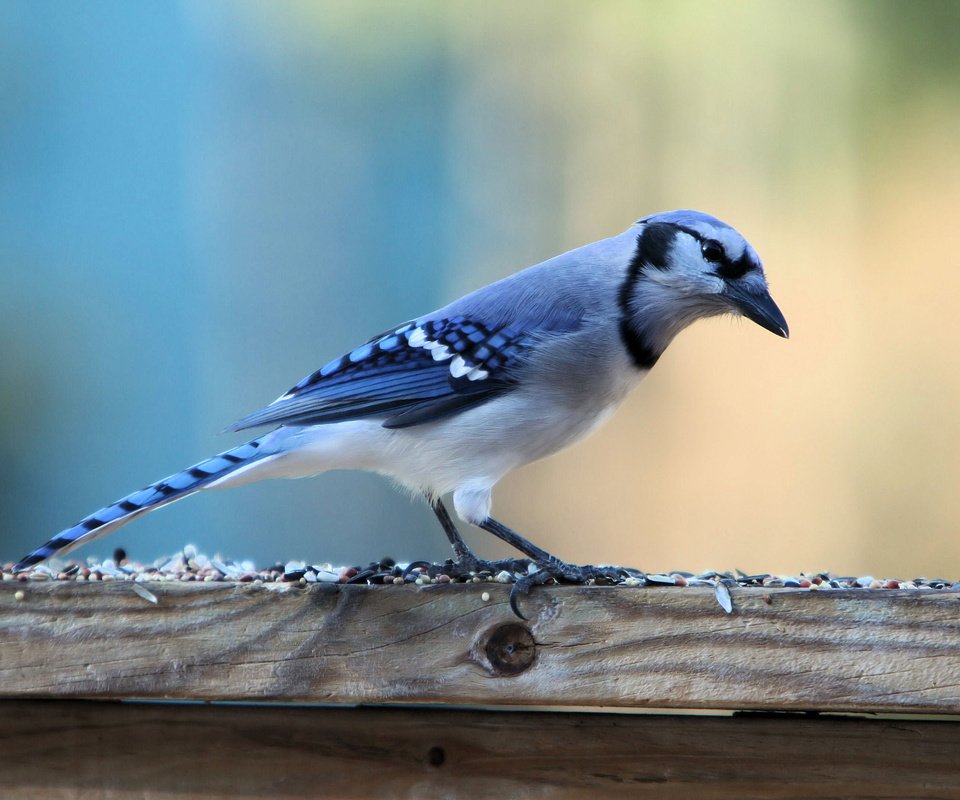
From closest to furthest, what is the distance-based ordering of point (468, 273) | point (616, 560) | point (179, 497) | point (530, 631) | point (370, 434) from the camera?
point (530, 631) < point (179, 497) < point (370, 434) < point (616, 560) < point (468, 273)

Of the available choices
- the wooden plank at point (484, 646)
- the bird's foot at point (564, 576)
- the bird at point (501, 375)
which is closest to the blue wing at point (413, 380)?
the bird at point (501, 375)

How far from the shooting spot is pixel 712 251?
8.27 ft

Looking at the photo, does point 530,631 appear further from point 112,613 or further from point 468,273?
point 468,273

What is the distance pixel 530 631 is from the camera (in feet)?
5.90

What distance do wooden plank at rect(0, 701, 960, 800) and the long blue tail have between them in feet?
0.79

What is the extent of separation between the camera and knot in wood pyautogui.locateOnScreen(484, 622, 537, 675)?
70.1 inches

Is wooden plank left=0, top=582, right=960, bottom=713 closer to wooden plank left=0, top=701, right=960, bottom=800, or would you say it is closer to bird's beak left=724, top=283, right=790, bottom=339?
wooden plank left=0, top=701, right=960, bottom=800

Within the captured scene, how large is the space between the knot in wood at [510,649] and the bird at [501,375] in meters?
0.49

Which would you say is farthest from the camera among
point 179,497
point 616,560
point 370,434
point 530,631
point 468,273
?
point 468,273

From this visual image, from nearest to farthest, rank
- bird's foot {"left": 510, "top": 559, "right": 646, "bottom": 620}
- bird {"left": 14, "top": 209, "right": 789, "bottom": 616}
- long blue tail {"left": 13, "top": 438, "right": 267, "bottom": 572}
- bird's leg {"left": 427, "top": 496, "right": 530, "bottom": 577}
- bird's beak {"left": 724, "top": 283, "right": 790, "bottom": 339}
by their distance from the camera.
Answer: bird's foot {"left": 510, "top": 559, "right": 646, "bottom": 620}
long blue tail {"left": 13, "top": 438, "right": 267, "bottom": 572}
bird's leg {"left": 427, "top": 496, "right": 530, "bottom": 577}
bird {"left": 14, "top": 209, "right": 789, "bottom": 616}
bird's beak {"left": 724, "top": 283, "right": 790, "bottom": 339}

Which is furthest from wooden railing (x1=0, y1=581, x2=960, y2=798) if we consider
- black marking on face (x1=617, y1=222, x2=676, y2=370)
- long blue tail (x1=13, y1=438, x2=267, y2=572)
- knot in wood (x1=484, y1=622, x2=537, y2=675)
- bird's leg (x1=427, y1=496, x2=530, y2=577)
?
black marking on face (x1=617, y1=222, x2=676, y2=370)

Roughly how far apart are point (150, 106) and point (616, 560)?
2.64 m

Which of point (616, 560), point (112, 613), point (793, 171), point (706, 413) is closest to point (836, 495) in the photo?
point (706, 413)

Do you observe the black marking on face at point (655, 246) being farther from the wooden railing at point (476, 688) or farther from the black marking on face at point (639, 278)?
the wooden railing at point (476, 688)
